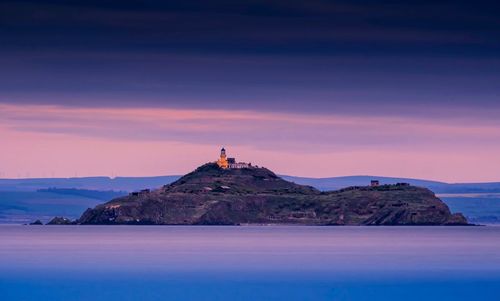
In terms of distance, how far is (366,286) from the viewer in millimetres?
98938

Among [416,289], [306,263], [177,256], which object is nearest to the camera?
[416,289]

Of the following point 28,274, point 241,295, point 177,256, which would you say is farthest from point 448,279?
point 177,256

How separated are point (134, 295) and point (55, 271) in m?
32.8

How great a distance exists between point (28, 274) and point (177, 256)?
43642 millimetres

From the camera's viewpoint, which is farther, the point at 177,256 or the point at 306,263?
the point at 177,256

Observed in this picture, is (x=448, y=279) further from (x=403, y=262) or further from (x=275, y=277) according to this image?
(x=403, y=262)

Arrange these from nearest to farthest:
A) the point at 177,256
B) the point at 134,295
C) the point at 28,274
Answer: the point at 134,295
the point at 28,274
the point at 177,256

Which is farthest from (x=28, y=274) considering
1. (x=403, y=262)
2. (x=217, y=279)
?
(x=403, y=262)

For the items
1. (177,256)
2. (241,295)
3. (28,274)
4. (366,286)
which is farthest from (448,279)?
(177,256)

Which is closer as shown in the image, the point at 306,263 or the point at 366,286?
the point at 366,286

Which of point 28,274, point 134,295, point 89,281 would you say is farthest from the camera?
point 28,274

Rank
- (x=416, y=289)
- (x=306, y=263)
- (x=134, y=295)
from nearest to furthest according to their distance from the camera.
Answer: (x=134, y=295) → (x=416, y=289) → (x=306, y=263)

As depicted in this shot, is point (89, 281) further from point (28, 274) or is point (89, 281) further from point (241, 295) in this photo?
point (241, 295)

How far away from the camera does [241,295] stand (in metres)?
88.6
